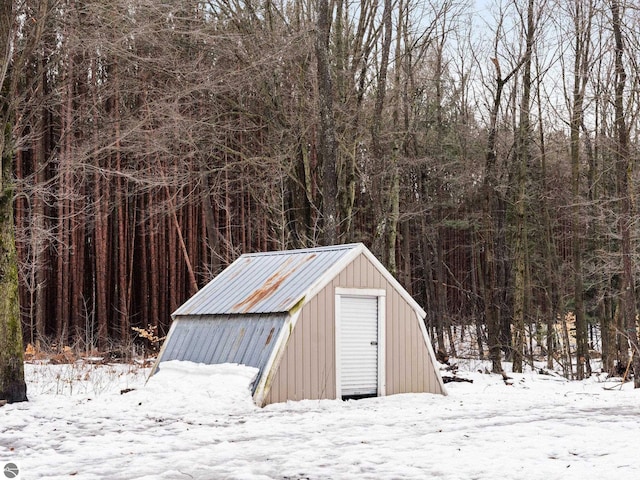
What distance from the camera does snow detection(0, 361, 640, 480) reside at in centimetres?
721

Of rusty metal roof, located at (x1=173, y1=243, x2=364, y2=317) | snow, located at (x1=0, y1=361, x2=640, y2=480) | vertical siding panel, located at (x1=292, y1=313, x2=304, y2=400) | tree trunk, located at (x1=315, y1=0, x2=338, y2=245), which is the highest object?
tree trunk, located at (x1=315, y1=0, x2=338, y2=245)

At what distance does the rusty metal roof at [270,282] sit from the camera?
12.8 m

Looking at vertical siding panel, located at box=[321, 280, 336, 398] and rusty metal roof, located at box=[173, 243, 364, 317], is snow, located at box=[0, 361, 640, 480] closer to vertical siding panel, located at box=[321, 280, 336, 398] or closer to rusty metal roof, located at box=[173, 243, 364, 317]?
vertical siding panel, located at box=[321, 280, 336, 398]

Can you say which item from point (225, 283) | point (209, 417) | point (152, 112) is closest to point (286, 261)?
point (225, 283)

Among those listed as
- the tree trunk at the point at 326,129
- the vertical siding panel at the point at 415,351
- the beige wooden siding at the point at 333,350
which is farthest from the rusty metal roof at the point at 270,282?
the tree trunk at the point at 326,129

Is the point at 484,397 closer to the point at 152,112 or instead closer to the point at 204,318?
the point at 204,318

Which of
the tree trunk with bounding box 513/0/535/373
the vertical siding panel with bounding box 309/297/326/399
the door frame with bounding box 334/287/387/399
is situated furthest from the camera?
the tree trunk with bounding box 513/0/535/373

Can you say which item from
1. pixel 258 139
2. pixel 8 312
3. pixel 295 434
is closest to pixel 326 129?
pixel 258 139

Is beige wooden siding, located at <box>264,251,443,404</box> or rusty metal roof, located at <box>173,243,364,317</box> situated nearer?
beige wooden siding, located at <box>264,251,443,404</box>

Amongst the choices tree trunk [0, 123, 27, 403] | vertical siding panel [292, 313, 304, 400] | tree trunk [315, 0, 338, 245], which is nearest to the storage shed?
vertical siding panel [292, 313, 304, 400]

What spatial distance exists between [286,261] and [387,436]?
587 cm

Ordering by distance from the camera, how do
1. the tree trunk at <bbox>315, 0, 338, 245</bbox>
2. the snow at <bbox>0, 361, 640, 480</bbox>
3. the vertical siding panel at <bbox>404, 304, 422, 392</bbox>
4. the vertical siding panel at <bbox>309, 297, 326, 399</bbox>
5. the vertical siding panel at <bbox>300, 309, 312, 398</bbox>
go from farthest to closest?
the tree trunk at <bbox>315, 0, 338, 245</bbox>
the vertical siding panel at <bbox>404, 304, 422, 392</bbox>
the vertical siding panel at <bbox>309, 297, 326, 399</bbox>
the vertical siding panel at <bbox>300, 309, 312, 398</bbox>
the snow at <bbox>0, 361, 640, 480</bbox>

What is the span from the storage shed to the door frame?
0.06 feet

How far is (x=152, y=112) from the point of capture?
690 inches
